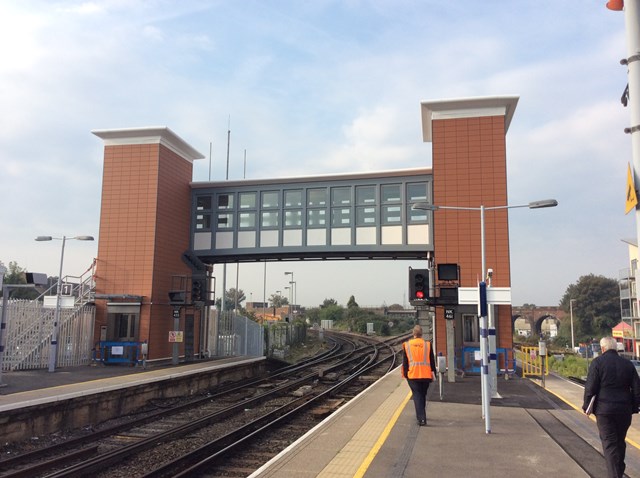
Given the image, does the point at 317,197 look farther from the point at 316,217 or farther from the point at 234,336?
the point at 234,336

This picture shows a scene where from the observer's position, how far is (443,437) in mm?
8023

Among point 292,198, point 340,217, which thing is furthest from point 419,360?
point 292,198

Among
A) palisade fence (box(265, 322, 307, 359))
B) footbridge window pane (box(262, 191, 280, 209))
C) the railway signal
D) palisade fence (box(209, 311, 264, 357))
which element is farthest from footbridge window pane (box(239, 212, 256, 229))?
palisade fence (box(265, 322, 307, 359))

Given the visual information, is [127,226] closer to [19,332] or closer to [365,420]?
[19,332]

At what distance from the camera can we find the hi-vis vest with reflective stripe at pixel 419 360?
8992mm

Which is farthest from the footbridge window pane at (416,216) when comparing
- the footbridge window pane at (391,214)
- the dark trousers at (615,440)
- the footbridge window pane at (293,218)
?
the dark trousers at (615,440)

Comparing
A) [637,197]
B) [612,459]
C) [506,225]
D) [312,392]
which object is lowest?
[312,392]

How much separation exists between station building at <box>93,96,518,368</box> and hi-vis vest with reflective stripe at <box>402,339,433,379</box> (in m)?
10.2

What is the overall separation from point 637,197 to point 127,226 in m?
19.6

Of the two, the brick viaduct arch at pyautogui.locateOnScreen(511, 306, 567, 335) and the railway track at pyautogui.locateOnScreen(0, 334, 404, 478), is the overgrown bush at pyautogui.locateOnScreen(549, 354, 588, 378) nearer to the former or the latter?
the railway track at pyautogui.locateOnScreen(0, 334, 404, 478)

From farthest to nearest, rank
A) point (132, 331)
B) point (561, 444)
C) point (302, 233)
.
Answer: point (302, 233)
point (132, 331)
point (561, 444)

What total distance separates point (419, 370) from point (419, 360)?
0.56 feet

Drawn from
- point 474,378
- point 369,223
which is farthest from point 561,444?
point 369,223

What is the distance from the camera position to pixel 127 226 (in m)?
21.3
